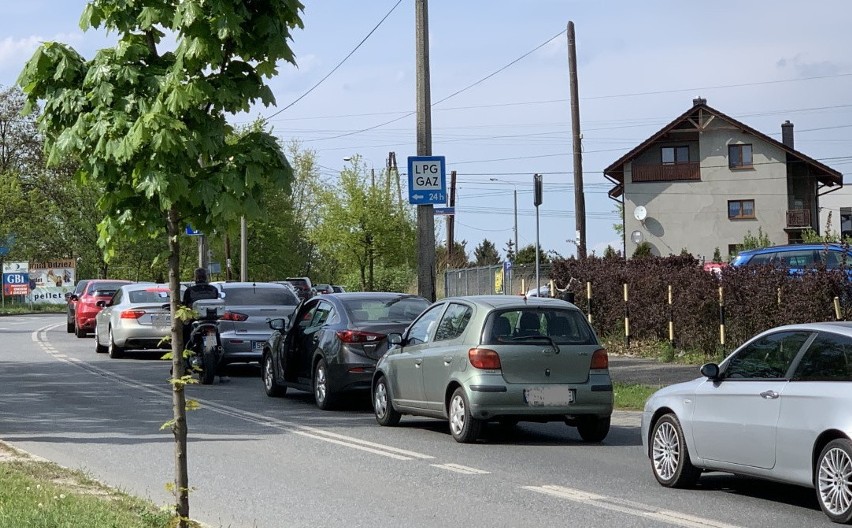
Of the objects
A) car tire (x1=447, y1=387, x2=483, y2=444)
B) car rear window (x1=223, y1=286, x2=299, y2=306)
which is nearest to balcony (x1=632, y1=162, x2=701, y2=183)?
car rear window (x1=223, y1=286, x2=299, y2=306)

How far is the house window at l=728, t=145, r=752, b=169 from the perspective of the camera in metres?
70.2

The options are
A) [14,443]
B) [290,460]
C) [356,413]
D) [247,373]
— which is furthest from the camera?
[247,373]

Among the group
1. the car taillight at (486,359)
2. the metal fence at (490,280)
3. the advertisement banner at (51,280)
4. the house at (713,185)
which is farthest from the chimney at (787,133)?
the car taillight at (486,359)

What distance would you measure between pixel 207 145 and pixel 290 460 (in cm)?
575

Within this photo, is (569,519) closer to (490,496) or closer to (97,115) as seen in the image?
(490,496)

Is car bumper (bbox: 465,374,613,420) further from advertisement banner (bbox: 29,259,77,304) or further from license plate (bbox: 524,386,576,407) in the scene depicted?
advertisement banner (bbox: 29,259,77,304)

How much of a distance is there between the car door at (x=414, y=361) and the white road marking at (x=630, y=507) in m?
3.98

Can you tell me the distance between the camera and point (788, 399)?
30.2 ft

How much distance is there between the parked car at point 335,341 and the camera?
16.6 metres

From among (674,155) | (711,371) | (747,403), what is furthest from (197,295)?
(674,155)

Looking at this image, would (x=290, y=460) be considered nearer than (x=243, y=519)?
No

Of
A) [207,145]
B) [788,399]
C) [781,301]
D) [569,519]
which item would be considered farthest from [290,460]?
[781,301]

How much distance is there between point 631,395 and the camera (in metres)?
17.9

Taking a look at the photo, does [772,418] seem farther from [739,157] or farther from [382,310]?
[739,157]
